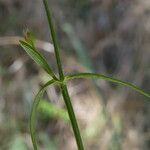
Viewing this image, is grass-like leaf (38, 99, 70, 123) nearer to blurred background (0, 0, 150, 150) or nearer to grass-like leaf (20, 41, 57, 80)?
blurred background (0, 0, 150, 150)

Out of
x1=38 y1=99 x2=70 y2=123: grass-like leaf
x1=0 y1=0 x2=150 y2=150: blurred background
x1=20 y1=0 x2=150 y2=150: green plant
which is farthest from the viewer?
x1=0 y1=0 x2=150 y2=150: blurred background

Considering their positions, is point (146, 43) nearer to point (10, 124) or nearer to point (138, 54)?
point (138, 54)

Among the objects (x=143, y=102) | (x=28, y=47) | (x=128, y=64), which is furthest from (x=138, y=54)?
(x=28, y=47)

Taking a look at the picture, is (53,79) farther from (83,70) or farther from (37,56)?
(83,70)

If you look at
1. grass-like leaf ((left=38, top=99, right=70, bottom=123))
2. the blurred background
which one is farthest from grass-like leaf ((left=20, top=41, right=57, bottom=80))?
grass-like leaf ((left=38, top=99, right=70, bottom=123))

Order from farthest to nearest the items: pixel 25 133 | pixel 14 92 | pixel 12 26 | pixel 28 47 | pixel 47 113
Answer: pixel 12 26, pixel 14 92, pixel 47 113, pixel 25 133, pixel 28 47

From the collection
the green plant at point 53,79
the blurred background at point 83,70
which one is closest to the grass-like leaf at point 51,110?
the blurred background at point 83,70

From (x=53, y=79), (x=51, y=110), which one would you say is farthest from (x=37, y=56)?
(x=51, y=110)

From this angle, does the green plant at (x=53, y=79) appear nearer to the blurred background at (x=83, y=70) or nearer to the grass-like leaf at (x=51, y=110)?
the blurred background at (x=83, y=70)
